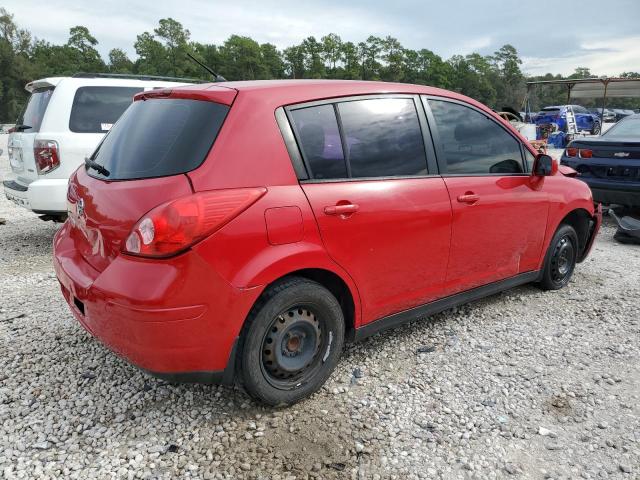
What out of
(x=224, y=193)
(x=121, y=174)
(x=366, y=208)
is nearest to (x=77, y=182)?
(x=121, y=174)

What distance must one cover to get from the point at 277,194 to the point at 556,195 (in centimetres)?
273

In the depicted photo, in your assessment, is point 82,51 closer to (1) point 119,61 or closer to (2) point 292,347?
(1) point 119,61

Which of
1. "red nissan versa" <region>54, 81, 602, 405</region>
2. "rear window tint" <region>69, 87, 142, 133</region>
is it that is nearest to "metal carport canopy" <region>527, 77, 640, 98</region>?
"rear window tint" <region>69, 87, 142, 133</region>

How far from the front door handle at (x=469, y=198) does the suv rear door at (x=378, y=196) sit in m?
0.14

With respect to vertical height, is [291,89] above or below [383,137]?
above

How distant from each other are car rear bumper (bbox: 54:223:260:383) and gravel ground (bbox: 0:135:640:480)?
0.39m

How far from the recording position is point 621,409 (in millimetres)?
2623

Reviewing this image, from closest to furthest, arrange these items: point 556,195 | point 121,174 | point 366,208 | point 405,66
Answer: point 121,174 → point 366,208 → point 556,195 → point 405,66

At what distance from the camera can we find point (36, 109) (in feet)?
18.5

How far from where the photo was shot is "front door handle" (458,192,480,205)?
125 inches

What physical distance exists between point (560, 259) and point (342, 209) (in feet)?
9.00

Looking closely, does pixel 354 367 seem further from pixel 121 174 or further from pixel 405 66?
pixel 405 66

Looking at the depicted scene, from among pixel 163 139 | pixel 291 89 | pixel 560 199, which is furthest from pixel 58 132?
pixel 560 199

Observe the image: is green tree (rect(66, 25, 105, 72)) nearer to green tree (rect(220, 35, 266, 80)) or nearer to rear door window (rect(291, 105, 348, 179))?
green tree (rect(220, 35, 266, 80))
